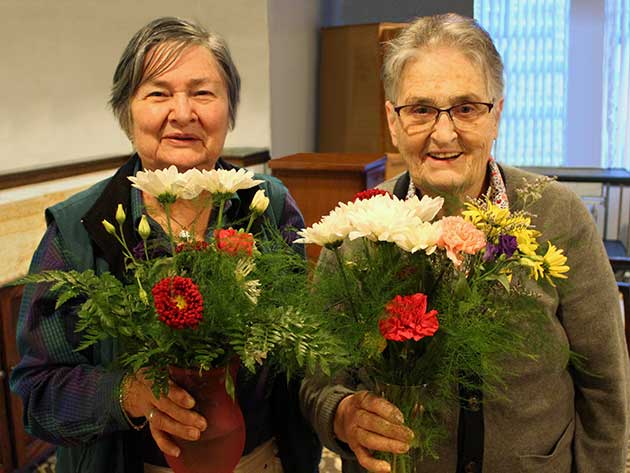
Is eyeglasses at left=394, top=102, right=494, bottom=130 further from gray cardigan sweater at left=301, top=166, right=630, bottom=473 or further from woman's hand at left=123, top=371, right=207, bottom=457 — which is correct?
woman's hand at left=123, top=371, right=207, bottom=457

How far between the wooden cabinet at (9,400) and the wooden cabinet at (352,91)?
3.39m

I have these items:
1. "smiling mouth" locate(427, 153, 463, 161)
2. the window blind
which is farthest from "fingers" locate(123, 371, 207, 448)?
the window blind

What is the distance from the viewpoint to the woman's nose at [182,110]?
5.10 ft

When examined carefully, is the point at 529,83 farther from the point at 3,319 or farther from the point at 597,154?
the point at 3,319

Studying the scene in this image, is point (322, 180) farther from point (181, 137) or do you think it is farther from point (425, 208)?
point (425, 208)

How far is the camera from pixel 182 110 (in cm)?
155

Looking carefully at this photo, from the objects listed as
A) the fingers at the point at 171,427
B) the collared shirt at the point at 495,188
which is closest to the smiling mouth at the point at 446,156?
the collared shirt at the point at 495,188

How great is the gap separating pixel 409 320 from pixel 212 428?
1.21 ft

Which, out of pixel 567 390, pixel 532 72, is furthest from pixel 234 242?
pixel 532 72

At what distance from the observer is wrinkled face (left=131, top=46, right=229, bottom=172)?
1.57 meters

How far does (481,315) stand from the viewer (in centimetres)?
111

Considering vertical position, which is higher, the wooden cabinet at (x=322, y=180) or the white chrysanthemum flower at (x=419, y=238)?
the white chrysanthemum flower at (x=419, y=238)

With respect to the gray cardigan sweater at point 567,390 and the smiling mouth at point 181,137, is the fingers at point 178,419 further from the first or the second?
the smiling mouth at point 181,137

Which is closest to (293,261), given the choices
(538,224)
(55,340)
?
(55,340)
